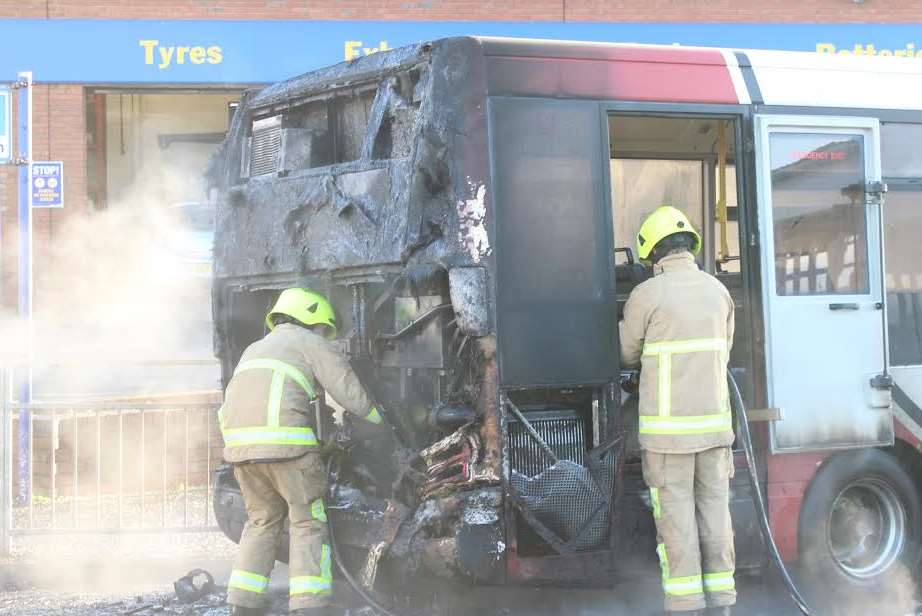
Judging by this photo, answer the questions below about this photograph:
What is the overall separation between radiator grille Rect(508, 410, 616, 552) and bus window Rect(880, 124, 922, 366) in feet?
6.75

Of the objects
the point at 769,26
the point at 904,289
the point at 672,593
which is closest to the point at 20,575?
the point at 672,593

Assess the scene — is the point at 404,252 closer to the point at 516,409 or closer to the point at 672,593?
the point at 516,409

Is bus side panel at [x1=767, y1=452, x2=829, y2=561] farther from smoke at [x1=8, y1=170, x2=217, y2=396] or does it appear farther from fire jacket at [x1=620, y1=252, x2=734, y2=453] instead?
smoke at [x1=8, y1=170, x2=217, y2=396]

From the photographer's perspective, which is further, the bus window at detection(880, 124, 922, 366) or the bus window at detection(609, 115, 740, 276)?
the bus window at detection(609, 115, 740, 276)

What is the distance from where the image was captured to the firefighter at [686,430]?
4.84 meters

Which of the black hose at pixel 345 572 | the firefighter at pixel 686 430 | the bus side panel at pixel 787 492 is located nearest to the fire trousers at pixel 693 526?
the firefighter at pixel 686 430

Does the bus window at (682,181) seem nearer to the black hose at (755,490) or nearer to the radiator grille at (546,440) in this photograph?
the black hose at (755,490)

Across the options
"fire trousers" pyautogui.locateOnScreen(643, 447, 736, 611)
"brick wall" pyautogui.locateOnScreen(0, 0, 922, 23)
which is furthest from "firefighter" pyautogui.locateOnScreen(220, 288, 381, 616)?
"brick wall" pyautogui.locateOnScreen(0, 0, 922, 23)

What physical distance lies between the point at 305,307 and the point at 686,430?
1.91m

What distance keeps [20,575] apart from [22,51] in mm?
6231

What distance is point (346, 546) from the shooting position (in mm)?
5246

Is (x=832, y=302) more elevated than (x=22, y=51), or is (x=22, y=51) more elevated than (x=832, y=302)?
(x=22, y=51)

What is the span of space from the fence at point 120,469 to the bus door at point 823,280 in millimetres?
4125

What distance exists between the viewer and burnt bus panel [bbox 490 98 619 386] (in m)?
4.71
